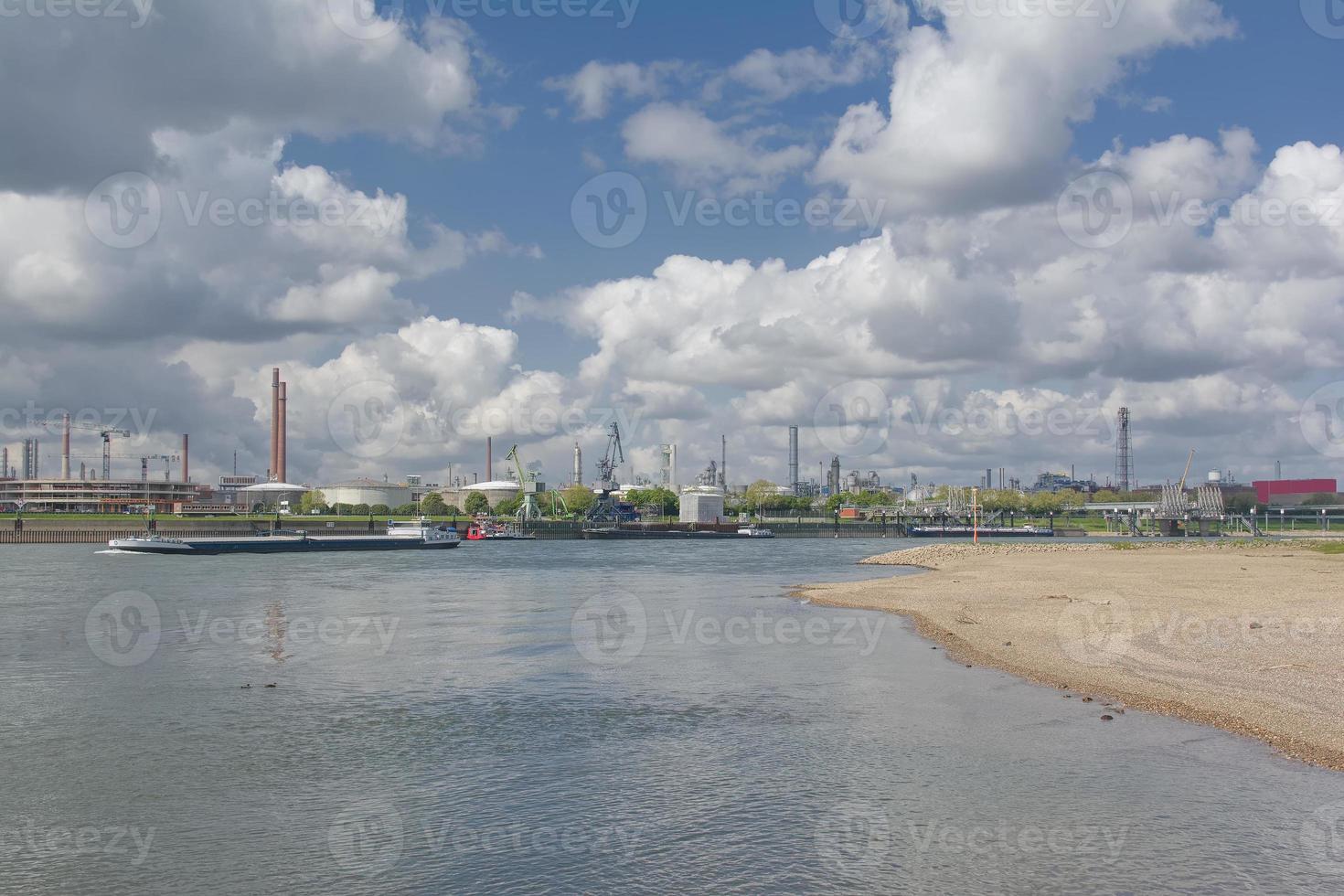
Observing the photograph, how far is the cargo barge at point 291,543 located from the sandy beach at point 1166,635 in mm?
84684

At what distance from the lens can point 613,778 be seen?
65.7ft

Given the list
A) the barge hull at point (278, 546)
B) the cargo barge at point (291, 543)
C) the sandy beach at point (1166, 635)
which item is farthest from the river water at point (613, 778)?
the cargo barge at point (291, 543)

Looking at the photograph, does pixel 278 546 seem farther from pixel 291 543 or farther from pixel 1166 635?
pixel 1166 635

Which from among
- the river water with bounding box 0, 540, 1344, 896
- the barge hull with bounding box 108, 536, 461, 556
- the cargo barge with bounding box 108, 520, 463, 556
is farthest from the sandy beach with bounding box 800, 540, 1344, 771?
the cargo barge with bounding box 108, 520, 463, 556

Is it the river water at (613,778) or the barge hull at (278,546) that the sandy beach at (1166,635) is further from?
the barge hull at (278,546)

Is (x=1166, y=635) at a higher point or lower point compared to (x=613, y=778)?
higher

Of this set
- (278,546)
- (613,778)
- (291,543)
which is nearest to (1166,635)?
(613,778)

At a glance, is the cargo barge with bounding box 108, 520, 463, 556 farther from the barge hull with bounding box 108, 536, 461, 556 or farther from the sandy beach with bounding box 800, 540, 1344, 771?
the sandy beach with bounding box 800, 540, 1344, 771

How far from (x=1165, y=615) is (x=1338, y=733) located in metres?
21.0

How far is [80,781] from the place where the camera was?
779 inches

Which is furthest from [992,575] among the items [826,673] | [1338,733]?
[1338,733]

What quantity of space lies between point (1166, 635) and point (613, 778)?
80.0 feet

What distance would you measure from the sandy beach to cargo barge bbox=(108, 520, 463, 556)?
84.7m

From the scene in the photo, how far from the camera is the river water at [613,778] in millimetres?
15117
